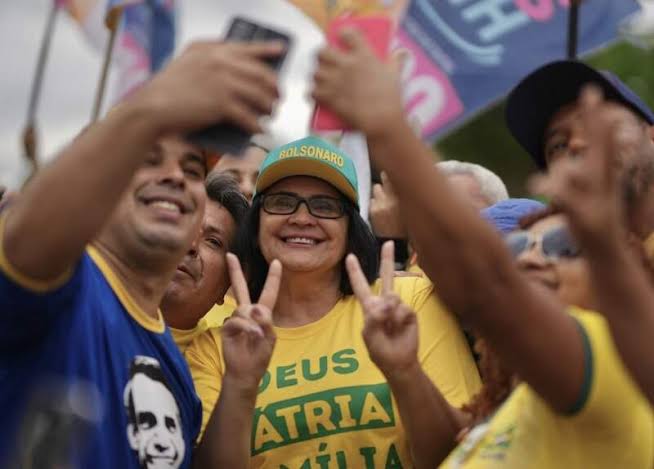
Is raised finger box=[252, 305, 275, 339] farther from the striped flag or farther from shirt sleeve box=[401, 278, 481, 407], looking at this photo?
the striped flag

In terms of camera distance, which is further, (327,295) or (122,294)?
(327,295)

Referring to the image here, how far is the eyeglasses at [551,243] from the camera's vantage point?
2.58 meters

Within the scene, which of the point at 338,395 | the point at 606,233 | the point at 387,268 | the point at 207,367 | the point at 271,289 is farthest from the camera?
the point at 207,367

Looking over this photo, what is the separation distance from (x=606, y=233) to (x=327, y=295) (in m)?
2.24

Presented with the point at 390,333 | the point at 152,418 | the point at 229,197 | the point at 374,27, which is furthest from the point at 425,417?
the point at 374,27

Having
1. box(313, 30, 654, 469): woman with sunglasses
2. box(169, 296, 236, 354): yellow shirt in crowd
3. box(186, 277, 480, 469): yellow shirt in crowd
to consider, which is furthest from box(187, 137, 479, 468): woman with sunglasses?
box(313, 30, 654, 469): woman with sunglasses

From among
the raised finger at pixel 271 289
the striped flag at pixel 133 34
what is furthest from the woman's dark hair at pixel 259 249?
→ the striped flag at pixel 133 34

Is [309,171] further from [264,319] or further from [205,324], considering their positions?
[264,319]

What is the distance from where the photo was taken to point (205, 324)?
14.9 ft

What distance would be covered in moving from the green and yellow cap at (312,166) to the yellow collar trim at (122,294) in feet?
3.92

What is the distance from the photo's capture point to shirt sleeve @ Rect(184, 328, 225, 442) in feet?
12.9

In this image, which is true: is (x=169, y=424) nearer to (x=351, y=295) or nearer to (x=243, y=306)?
(x=243, y=306)

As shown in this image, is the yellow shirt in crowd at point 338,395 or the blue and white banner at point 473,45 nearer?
the yellow shirt in crowd at point 338,395

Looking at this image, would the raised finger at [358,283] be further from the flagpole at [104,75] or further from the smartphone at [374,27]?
the flagpole at [104,75]
